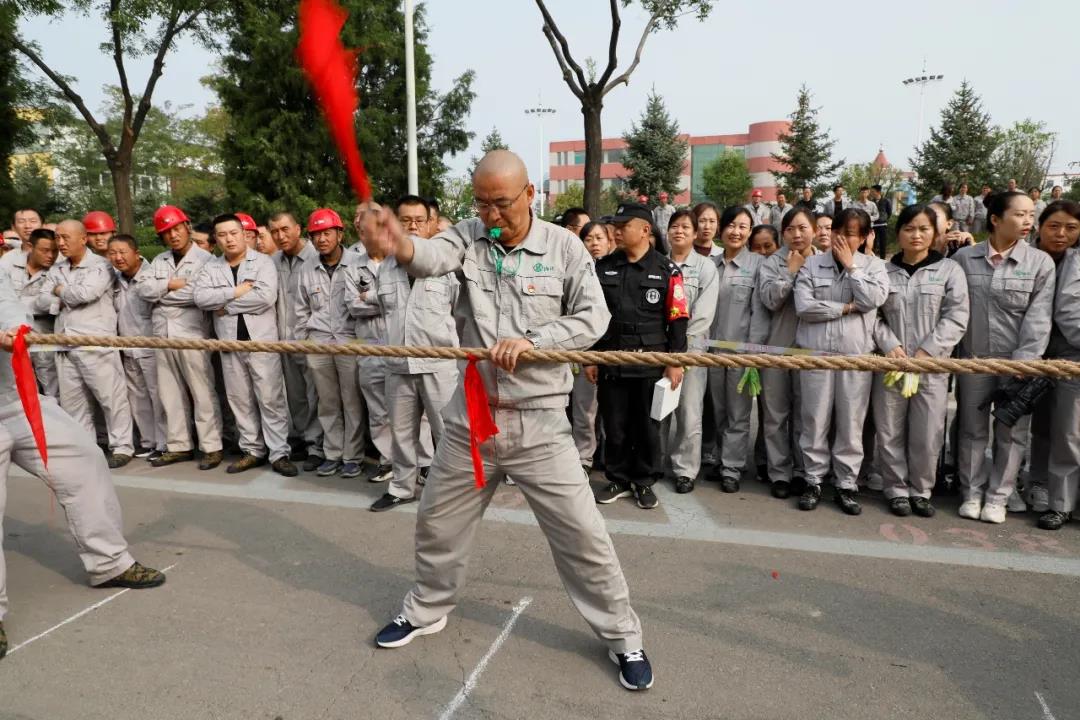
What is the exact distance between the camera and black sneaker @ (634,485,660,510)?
4.76m

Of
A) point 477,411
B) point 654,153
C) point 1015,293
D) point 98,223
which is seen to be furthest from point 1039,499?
point 654,153

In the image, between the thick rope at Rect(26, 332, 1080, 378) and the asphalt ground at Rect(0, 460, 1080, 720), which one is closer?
the thick rope at Rect(26, 332, 1080, 378)

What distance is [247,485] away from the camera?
5.36m

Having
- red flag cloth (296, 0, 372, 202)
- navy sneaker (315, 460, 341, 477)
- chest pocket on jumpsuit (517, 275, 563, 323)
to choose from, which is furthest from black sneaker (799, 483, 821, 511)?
red flag cloth (296, 0, 372, 202)

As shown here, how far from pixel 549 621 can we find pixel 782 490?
234 cm

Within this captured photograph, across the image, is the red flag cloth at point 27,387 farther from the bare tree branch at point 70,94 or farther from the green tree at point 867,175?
the green tree at point 867,175

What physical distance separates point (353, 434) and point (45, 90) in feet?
58.7

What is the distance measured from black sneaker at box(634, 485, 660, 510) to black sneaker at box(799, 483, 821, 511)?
91 cm

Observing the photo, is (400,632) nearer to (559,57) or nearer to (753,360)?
(753,360)

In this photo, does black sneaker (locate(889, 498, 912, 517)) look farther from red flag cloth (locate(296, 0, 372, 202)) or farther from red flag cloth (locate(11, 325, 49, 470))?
red flag cloth (locate(11, 325, 49, 470))

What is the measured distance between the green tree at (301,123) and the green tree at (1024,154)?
27.4m

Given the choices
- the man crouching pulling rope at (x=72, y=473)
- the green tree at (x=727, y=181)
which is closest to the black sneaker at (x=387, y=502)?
the man crouching pulling rope at (x=72, y=473)

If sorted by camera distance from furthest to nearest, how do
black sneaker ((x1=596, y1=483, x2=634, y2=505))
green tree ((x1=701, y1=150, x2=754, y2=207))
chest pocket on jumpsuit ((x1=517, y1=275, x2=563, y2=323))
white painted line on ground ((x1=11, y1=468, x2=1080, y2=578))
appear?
1. green tree ((x1=701, y1=150, x2=754, y2=207))
2. black sneaker ((x1=596, y1=483, x2=634, y2=505))
3. white painted line on ground ((x1=11, y1=468, x2=1080, y2=578))
4. chest pocket on jumpsuit ((x1=517, y1=275, x2=563, y2=323))

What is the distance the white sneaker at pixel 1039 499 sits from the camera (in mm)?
4586
